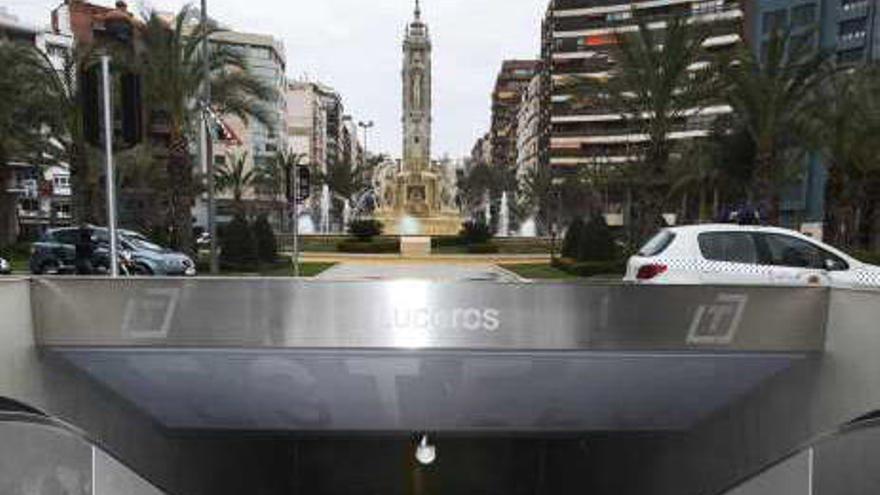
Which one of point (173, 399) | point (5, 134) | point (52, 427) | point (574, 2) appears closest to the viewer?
point (52, 427)

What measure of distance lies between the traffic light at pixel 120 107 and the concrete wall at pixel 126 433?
13.2ft

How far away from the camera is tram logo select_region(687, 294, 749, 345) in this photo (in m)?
4.54

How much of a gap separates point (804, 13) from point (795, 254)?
216 feet

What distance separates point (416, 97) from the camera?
287ft

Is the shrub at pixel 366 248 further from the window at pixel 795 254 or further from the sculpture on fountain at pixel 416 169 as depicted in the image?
the window at pixel 795 254

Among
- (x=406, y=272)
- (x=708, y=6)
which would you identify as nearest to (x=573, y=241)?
(x=406, y=272)

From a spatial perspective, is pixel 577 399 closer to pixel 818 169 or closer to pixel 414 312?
pixel 414 312

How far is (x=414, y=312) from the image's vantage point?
4.55 metres

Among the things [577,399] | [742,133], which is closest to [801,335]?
[577,399]

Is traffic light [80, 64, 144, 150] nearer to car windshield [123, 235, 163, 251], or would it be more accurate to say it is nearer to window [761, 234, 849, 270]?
window [761, 234, 849, 270]

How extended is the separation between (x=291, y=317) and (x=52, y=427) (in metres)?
1.35

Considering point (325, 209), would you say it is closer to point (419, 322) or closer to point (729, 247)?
point (729, 247)

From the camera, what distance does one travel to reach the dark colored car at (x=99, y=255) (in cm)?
2130

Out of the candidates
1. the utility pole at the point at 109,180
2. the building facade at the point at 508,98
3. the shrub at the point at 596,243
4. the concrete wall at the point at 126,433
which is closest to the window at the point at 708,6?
the shrub at the point at 596,243
